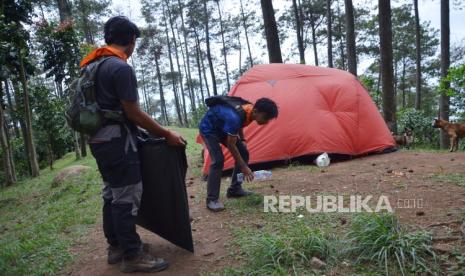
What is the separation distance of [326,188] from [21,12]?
12900 mm

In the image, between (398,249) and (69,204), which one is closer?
(398,249)

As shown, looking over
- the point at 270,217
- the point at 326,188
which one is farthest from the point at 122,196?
the point at 326,188

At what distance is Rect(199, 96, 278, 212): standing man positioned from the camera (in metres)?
4.11

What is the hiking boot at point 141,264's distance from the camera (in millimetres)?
2977

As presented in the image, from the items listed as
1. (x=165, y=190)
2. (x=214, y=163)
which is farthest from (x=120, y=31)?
(x=214, y=163)

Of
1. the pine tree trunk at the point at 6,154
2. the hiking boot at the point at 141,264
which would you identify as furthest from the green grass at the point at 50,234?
the pine tree trunk at the point at 6,154

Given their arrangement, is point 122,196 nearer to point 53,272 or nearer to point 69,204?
point 53,272

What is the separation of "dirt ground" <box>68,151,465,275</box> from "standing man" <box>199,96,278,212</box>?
0.39 metres

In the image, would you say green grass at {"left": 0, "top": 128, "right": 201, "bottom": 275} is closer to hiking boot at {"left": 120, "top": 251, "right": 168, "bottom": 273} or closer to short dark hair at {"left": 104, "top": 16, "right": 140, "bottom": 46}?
hiking boot at {"left": 120, "top": 251, "right": 168, "bottom": 273}

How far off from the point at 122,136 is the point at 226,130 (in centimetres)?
143

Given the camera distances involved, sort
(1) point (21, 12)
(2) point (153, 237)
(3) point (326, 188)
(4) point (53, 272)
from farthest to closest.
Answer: (1) point (21, 12) < (3) point (326, 188) < (2) point (153, 237) < (4) point (53, 272)

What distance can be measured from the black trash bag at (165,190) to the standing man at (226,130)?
100 centimetres

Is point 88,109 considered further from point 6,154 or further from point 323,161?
point 6,154

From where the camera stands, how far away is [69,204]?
6820 millimetres
